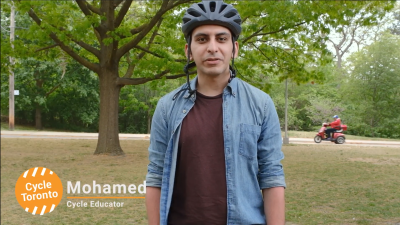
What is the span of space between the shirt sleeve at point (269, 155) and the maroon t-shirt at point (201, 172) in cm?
17

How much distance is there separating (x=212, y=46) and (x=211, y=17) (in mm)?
122

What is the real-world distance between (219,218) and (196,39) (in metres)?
0.70

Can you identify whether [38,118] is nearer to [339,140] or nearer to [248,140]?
[339,140]

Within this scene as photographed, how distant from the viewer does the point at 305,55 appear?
45.3 ft

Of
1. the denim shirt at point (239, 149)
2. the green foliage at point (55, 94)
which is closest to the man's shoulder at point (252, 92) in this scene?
the denim shirt at point (239, 149)

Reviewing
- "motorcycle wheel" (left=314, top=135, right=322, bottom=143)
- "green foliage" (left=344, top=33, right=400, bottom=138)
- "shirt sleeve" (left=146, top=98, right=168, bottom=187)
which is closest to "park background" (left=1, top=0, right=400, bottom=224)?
"green foliage" (left=344, top=33, right=400, bottom=138)

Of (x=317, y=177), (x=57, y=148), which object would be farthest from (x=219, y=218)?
(x=57, y=148)

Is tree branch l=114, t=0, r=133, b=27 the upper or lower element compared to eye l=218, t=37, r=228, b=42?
upper

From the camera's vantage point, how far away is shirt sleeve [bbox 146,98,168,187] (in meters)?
1.77

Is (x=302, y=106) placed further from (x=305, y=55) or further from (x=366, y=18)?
(x=366, y=18)

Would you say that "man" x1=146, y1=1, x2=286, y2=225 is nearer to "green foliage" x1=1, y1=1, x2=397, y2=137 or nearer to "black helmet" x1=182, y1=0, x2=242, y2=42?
"black helmet" x1=182, y1=0, x2=242, y2=42

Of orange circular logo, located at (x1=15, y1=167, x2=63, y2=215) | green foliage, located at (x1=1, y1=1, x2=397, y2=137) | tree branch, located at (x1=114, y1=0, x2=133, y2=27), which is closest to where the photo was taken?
orange circular logo, located at (x1=15, y1=167, x2=63, y2=215)

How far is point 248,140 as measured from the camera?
164 cm

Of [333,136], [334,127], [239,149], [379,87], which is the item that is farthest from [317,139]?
[239,149]
